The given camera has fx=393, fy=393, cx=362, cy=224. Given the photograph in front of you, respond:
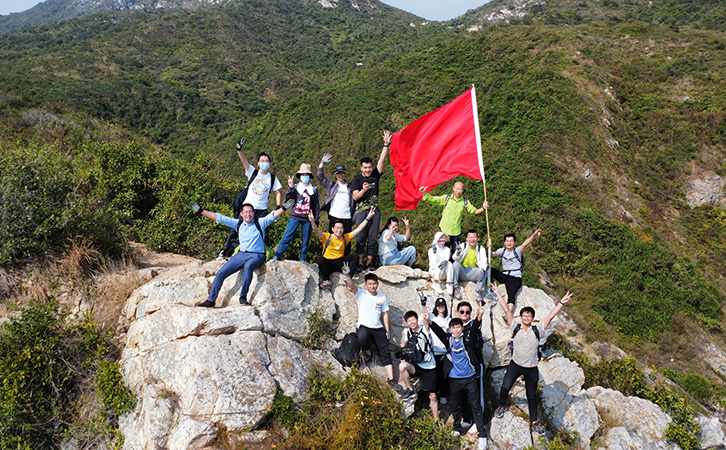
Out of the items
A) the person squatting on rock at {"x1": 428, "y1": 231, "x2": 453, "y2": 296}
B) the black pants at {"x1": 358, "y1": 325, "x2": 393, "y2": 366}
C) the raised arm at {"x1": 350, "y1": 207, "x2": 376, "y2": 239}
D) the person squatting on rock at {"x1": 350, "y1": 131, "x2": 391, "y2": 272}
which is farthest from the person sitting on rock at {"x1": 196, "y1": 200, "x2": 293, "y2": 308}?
the person squatting on rock at {"x1": 428, "y1": 231, "x2": 453, "y2": 296}

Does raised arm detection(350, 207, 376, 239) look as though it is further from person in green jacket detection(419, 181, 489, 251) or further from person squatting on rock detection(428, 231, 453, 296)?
person squatting on rock detection(428, 231, 453, 296)

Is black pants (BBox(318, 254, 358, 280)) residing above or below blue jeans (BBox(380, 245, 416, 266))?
above

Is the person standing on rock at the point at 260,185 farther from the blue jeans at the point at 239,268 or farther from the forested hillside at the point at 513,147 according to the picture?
the forested hillside at the point at 513,147

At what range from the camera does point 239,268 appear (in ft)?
21.0

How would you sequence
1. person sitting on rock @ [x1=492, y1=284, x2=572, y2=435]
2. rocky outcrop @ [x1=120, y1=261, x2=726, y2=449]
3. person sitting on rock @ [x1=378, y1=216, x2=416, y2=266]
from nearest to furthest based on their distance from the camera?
rocky outcrop @ [x1=120, y1=261, x2=726, y2=449] → person sitting on rock @ [x1=492, y1=284, x2=572, y2=435] → person sitting on rock @ [x1=378, y1=216, x2=416, y2=266]

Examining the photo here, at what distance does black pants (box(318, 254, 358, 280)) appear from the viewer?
7036mm

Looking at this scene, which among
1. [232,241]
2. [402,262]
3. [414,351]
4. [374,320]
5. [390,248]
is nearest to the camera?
[414,351]

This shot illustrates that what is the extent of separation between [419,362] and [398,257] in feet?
8.94

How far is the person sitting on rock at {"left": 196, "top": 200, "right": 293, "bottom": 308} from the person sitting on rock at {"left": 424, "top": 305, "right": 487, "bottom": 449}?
289 centimetres

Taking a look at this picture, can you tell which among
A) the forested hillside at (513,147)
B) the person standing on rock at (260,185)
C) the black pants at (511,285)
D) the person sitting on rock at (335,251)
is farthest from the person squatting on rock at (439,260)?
the person standing on rock at (260,185)

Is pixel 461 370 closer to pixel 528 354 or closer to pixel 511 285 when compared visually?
pixel 528 354

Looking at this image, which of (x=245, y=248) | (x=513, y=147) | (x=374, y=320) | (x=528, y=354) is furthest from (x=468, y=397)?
(x=513, y=147)

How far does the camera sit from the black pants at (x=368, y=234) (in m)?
7.47

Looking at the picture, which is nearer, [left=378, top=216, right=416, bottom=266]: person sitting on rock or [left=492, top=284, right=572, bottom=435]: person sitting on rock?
[left=492, top=284, right=572, bottom=435]: person sitting on rock
